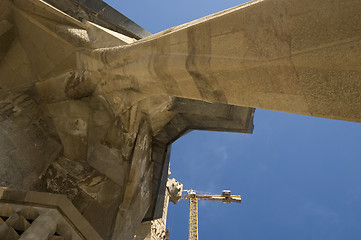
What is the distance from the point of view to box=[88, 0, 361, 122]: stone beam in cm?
196

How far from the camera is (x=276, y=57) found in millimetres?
2275

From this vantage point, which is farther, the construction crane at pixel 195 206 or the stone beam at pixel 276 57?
the construction crane at pixel 195 206

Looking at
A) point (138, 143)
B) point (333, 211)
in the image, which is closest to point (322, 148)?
point (333, 211)

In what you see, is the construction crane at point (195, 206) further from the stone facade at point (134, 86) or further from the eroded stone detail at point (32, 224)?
the eroded stone detail at point (32, 224)

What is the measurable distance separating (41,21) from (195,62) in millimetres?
4068

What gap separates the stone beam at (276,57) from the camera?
1958mm

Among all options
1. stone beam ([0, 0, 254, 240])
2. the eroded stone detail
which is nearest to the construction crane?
stone beam ([0, 0, 254, 240])

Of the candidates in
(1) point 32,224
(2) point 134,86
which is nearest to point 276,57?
(1) point 32,224

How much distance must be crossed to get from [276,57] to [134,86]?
2706 mm

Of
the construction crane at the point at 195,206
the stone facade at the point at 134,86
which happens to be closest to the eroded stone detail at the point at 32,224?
the stone facade at the point at 134,86

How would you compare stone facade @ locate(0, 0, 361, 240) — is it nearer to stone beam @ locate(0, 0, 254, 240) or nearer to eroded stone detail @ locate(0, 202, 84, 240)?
stone beam @ locate(0, 0, 254, 240)

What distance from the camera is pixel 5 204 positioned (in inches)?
105

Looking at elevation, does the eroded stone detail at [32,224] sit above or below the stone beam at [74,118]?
below

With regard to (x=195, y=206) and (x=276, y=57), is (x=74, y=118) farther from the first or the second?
(x=195, y=206)
